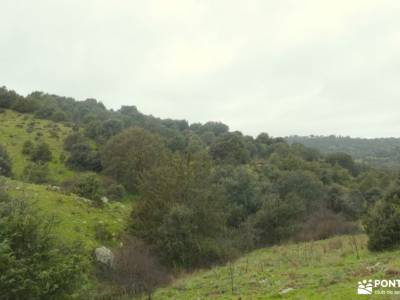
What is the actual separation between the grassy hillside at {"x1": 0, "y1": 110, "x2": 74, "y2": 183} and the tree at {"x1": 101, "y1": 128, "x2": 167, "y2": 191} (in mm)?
5986

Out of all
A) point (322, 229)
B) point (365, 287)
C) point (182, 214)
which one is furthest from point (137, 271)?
point (322, 229)

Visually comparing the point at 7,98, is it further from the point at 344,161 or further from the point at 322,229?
the point at 344,161

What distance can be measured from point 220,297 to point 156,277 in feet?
22.0

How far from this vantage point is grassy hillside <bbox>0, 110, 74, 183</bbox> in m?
47.4

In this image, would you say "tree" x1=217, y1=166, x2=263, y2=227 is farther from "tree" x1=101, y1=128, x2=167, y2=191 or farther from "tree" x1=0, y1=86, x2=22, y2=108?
"tree" x1=0, y1=86, x2=22, y2=108

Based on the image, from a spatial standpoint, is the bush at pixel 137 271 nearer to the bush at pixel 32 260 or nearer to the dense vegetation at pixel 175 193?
the dense vegetation at pixel 175 193

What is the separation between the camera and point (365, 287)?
10609 millimetres

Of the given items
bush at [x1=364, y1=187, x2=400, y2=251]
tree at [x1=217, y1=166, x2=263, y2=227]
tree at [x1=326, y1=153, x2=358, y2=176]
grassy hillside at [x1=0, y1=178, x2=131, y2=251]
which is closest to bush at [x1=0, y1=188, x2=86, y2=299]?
grassy hillside at [x1=0, y1=178, x2=131, y2=251]

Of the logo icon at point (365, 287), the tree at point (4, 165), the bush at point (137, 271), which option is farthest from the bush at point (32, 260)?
the tree at point (4, 165)

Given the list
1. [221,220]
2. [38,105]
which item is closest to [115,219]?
[221,220]

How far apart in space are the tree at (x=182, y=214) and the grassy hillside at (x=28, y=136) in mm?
22057

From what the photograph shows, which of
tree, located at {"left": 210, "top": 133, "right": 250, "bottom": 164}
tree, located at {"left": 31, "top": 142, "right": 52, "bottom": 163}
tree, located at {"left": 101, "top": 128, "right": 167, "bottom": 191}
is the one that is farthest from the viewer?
tree, located at {"left": 210, "top": 133, "right": 250, "bottom": 164}

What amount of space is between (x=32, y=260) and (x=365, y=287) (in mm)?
9896

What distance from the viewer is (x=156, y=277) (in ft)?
62.1
